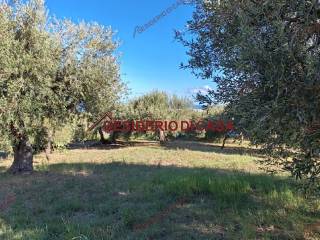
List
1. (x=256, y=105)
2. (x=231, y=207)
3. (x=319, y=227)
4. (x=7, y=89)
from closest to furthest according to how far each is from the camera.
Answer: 1. (x=256, y=105)
2. (x=319, y=227)
3. (x=231, y=207)
4. (x=7, y=89)

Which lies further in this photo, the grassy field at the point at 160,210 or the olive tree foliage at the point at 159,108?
the olive tree foliage at the point at 159,108

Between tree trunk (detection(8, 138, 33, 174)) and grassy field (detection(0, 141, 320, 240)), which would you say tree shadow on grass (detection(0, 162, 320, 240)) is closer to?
grassy field (detection(0, 141, 320, 240))

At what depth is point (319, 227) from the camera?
21.2 feet

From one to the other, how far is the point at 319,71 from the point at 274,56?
1.61ft

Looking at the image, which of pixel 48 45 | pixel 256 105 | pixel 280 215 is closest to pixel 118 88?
pixel 48 45

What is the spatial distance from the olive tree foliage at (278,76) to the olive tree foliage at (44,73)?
8.91 meters

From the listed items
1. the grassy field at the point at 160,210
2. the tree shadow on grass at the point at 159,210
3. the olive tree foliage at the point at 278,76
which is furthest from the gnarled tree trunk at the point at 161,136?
the olive tree foliage at the point at 278,76

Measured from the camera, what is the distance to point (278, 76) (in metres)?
4.12

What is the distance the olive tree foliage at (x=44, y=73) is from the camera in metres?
12.1

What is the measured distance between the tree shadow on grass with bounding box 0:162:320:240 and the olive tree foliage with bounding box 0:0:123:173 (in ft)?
8.66

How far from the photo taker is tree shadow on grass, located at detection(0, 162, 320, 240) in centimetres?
650

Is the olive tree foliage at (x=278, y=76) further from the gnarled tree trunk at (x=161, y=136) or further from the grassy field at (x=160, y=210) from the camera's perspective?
the gnarled tree trunk at (x=161, y=136)

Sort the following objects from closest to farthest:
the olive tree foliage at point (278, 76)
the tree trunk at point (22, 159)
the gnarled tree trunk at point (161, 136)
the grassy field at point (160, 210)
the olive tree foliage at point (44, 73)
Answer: the olive tree foliage at point (278, 76) → the grassy field at point (160, 210) → the olive tree foliage at point (44, 73) → the tree trunk at point (22, 159) → the gnarled tree trunk at point (161, 136)

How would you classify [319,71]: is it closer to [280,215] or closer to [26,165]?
[280,215]
